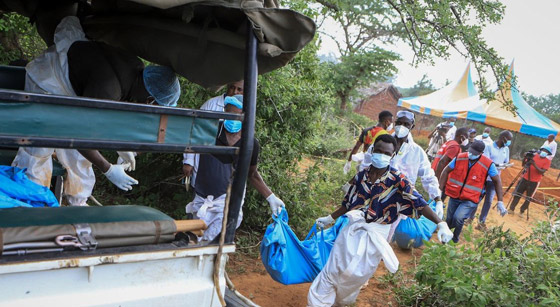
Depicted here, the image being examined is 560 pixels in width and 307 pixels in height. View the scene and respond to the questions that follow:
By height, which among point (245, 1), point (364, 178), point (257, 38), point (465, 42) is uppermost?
point (465, 42)

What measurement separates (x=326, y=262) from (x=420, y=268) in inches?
32.6

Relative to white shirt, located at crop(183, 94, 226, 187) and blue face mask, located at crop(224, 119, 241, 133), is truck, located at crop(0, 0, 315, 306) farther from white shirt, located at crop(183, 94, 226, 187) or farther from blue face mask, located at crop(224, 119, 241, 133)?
white shirt, located at crop(183, 94, 226, 187)

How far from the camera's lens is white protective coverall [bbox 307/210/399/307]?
3.97 metres

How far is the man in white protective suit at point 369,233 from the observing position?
13.1 ft

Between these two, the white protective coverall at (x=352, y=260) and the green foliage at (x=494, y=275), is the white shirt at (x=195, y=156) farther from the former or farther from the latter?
the green foliage at (x=494, y=275)

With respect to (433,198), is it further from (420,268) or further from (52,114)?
(52,114)

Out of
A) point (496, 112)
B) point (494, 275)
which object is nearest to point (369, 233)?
point (494, 275)

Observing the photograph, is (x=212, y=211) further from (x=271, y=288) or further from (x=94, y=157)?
(x=94, y=157)

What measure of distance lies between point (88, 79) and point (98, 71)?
8 centimetres

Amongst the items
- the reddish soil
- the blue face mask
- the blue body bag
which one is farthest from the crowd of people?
the reddish soil

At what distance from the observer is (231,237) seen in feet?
7.34

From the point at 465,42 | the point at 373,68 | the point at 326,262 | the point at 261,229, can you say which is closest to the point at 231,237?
the point at 326,262

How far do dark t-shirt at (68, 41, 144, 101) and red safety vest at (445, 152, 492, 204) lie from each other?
5080mm

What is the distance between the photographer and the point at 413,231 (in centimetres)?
601
